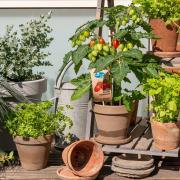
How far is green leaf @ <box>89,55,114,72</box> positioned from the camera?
3449mm

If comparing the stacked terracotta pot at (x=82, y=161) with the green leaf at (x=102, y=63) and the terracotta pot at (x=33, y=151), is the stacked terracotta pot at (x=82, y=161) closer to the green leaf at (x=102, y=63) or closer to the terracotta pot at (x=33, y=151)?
the terracotta pot at (x=33, y=151)

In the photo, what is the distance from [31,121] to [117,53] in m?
0.76

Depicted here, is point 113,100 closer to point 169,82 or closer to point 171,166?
point 169,82

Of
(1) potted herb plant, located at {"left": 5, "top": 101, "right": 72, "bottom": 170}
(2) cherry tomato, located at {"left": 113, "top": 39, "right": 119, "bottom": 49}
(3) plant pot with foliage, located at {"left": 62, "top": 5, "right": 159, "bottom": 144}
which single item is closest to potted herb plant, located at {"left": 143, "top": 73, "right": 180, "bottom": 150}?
(3) plant pot with foliage, located at {"left": 62, "top": 5, "right": 159, "bottom": 144}

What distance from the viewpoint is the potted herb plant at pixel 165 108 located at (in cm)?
347

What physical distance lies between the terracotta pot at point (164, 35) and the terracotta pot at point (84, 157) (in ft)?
2.92

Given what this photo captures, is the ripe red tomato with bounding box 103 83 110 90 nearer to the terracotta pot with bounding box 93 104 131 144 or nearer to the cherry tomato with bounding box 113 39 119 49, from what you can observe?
the terracotta pot with bounding box 93 104 131 144

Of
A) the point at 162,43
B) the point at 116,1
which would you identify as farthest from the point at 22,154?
the point at 116,1

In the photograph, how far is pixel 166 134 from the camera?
11.8 feet

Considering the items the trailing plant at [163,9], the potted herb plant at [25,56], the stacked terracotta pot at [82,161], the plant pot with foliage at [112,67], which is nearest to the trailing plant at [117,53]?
the plant pot with foliage at [112,67]

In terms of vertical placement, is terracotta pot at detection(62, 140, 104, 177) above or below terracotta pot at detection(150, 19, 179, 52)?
below

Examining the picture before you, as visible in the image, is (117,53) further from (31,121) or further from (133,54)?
(31,121)

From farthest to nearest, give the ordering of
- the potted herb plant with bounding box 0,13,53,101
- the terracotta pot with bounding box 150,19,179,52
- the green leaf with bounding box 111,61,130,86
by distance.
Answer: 1. the potted herb plant with bounding box 0,13,53,101
2. the terracotta pot with bounding box 150,19,179,52
3. the green leaf with bounding box 111,61,130,86

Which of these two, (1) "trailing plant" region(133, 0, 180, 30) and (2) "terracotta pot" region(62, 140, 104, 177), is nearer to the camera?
(2) "terracotta pot" region(62, 140, 104, 177)
